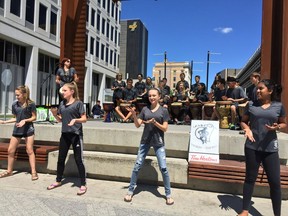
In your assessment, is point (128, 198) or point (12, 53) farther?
point (12, 53)

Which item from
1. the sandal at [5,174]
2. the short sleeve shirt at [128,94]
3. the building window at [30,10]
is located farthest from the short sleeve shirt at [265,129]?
the building window at [30,10]

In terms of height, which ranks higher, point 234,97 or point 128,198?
point 234,97

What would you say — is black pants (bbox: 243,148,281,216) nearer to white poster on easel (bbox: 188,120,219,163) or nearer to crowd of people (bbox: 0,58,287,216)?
crowd of people (bbox: 0,58,287,216)

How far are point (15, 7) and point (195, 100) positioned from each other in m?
22.5

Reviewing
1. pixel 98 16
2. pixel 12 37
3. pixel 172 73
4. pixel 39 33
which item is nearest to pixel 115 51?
pixel 98 16

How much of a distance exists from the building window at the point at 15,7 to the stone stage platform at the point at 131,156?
22899mm

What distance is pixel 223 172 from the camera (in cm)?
501

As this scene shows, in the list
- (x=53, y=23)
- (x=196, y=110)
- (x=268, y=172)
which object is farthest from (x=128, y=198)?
(x=53, y=23)

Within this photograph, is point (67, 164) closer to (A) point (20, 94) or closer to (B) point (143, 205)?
(A) point (20, 94)

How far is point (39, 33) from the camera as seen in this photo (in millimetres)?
29625

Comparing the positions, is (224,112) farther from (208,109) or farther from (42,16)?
(42,16)

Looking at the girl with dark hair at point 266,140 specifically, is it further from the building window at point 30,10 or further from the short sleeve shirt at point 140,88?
the building window at point 30,10

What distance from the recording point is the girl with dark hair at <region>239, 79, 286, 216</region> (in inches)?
158

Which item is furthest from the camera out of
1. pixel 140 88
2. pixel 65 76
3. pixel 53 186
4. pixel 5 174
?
pixel 140 88
